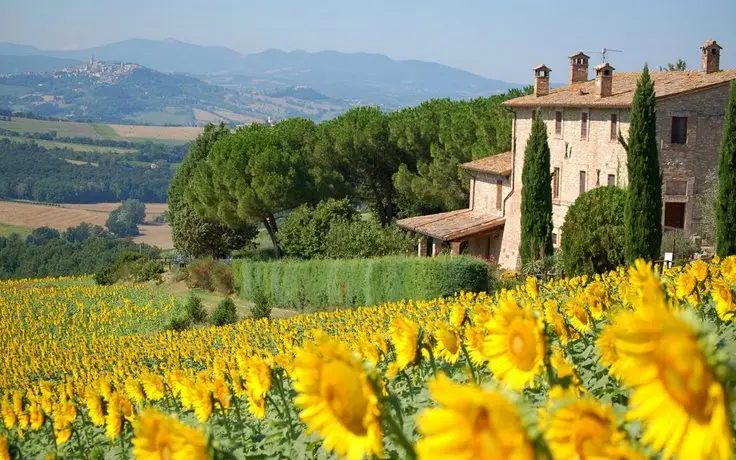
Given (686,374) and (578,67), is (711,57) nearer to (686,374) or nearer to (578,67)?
(578,67)

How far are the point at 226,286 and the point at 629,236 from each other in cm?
2063

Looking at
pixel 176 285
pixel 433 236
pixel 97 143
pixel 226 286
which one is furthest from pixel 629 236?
pixel 97 143

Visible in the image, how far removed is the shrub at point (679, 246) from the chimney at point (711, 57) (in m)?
6.59

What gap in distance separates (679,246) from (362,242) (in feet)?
44.5

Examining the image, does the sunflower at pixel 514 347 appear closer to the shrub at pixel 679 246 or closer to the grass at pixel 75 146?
the shrub at pixel 679 246

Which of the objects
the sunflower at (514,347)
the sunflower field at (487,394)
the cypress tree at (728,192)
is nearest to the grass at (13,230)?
the cypress tree at (728,192)

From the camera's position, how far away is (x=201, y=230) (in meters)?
56.1

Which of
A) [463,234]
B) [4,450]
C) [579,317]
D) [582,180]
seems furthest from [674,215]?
[4,450]

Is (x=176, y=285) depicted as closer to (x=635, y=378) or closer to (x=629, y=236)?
(x=629, y=236)

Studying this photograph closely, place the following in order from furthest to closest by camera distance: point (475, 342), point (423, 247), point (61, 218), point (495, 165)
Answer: point (61, 218) → point (423, 247) → point (495, 165) → point (475, 342)

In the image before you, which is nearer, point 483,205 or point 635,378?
point 635,378

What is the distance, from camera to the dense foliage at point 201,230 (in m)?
56.2

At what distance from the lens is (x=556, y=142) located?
1390 inches

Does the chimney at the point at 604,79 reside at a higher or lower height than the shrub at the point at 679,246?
higher
